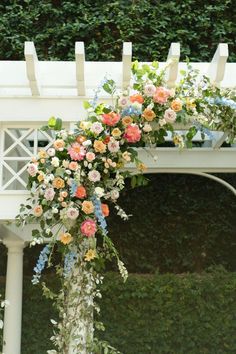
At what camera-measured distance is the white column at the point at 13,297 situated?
13.9 feet

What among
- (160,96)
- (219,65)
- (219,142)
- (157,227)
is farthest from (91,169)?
(157,227)

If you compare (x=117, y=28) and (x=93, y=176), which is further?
(x=117, y=28)

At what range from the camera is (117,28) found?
219 inches

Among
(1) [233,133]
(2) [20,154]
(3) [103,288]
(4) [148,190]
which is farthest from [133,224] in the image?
(1) [233,133]

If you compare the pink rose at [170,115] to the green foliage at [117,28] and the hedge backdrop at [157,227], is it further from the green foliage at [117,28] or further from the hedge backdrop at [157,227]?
the green foliage at [117,28]

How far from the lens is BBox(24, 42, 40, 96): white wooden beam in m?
2.90

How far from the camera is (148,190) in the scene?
531 cm

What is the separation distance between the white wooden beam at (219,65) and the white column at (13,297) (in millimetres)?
1999

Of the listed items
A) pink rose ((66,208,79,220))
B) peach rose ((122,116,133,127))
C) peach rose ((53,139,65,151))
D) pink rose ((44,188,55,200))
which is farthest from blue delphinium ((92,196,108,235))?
peach rose ((122,116,133,127))

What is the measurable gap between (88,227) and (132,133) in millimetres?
557

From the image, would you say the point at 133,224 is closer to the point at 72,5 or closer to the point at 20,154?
the point at 20,154

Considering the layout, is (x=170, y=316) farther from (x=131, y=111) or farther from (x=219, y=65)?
(x=219, y=65)

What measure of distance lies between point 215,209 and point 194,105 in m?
2.44

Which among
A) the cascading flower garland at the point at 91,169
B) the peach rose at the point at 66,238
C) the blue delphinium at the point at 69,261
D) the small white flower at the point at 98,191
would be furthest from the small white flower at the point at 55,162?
the blue delphinium at the point at 69,261
